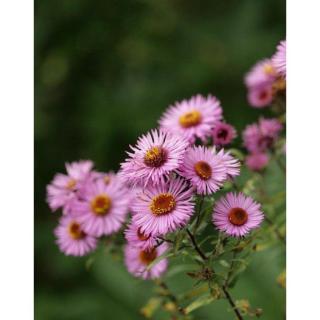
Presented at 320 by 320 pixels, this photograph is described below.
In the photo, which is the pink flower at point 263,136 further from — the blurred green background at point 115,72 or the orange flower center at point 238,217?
the blurred green background at point 115,72

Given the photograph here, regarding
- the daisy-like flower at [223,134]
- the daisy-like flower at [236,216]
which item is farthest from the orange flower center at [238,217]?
the daisy-like flower at [223,134]

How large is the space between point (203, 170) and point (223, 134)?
265mm

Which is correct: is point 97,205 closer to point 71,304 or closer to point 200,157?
point 200,157

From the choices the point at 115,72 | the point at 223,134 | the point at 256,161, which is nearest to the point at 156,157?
the point at 223,134

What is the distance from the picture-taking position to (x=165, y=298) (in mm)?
1592

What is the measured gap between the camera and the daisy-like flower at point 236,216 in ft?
3.86

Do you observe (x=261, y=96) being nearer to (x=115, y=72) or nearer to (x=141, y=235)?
(x=141, y=235)

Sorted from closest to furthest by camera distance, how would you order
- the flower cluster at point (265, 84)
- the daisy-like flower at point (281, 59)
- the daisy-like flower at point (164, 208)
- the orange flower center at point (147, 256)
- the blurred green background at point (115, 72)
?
the daisy-like flower at point (164, 208), the daisy-like flower at point (281, 59), the orange flower center at point (147, 256), the flower cluster at point (265, 84), the blurred green background at point (115, 72)

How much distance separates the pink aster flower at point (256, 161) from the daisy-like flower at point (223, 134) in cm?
22

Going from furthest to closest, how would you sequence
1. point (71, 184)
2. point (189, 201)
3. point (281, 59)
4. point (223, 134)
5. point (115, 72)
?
point (115, 72) < point (71, 184) < point (223, 134) < point (281, 59) < point (189, 201)

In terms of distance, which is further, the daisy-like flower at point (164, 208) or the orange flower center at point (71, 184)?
the orange flower center at point (71, 184)

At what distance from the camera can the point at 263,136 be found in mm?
1619
